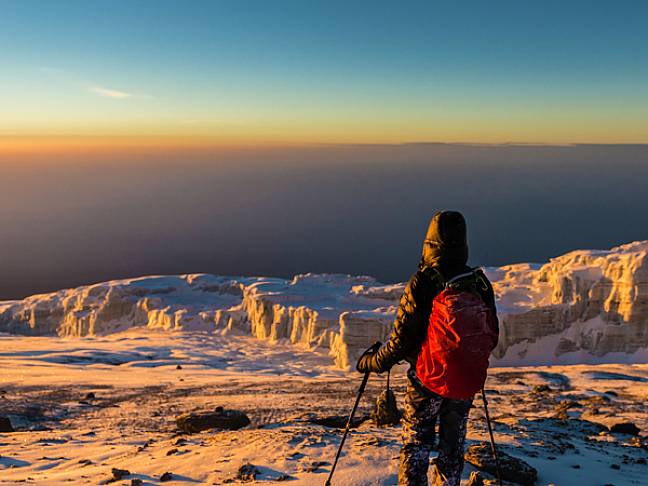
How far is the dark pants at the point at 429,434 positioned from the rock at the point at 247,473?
3.40 metres

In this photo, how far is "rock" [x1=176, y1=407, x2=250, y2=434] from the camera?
48.9ft

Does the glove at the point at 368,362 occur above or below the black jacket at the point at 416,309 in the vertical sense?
below

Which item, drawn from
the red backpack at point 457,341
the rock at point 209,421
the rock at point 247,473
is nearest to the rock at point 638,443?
the rock at point 247,473

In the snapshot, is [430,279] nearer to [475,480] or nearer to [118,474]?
[475,480]

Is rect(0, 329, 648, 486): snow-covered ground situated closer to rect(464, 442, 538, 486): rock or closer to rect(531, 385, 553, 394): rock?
rect(464, 442, 538, 486): rock

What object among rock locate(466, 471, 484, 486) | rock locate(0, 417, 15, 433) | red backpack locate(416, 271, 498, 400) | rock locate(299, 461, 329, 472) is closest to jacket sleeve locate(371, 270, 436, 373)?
red backpack locate(416, 271, 498, 400)

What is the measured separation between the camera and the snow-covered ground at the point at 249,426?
923 cm

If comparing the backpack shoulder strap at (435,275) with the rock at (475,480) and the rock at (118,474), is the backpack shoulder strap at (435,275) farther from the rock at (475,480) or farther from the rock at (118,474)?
the rock at (118,474)

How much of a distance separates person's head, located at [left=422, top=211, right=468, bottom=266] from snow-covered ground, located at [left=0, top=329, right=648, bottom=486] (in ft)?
13.6

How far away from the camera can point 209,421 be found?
15047 millimetres

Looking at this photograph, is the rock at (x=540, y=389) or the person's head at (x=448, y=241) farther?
the rock at (x=540, y=389)

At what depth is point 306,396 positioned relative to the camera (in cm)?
2811

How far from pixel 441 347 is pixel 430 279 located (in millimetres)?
709

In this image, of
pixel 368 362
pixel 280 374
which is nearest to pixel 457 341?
pixel 368 362
